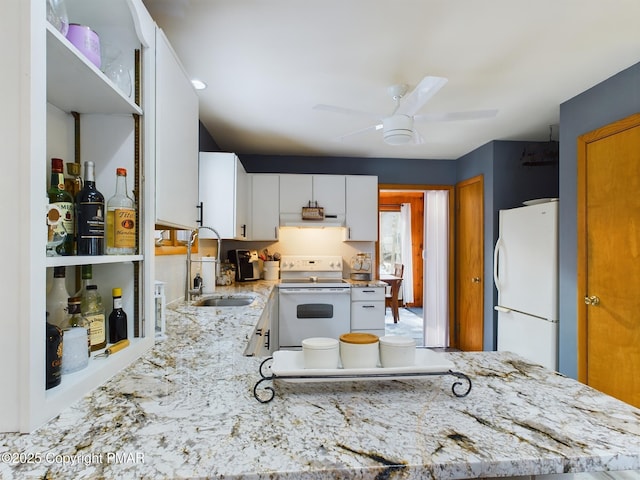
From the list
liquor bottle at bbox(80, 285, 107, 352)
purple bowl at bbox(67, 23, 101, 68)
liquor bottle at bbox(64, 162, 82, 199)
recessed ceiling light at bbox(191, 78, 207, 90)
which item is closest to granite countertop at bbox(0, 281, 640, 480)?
liquor bottle at bbox(80, 285, 107, 352)

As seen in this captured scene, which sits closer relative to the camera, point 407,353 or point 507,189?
point 407,353

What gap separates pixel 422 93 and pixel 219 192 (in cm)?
197

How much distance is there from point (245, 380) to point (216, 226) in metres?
2.31

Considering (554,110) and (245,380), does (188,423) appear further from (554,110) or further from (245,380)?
(554,110)

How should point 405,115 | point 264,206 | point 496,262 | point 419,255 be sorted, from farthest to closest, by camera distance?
point 419,255
point 264,206
point 496,262
point 405,115

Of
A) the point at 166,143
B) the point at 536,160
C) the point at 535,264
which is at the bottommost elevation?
the point at 535,264

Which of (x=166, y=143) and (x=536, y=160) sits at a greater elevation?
(x=536, y=160)

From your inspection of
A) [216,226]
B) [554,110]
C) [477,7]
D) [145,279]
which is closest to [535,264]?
[554,110]

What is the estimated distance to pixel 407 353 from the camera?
2.97ft

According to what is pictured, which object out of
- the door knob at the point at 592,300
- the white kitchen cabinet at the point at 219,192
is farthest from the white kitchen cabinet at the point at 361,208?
the door knob at the point at 592,300

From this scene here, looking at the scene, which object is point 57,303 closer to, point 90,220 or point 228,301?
point 90,220

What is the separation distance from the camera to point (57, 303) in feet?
3.15

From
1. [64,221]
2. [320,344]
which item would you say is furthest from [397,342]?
[64,221]

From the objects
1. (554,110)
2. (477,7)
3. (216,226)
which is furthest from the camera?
(216,226)
